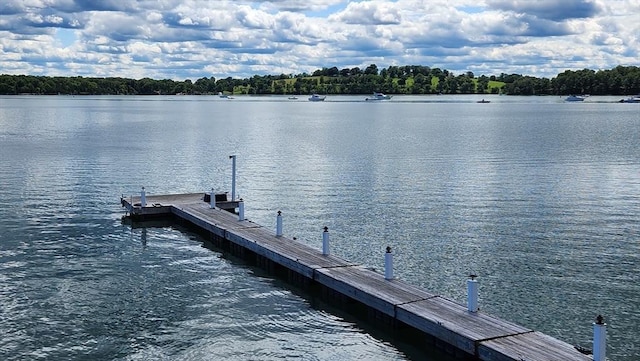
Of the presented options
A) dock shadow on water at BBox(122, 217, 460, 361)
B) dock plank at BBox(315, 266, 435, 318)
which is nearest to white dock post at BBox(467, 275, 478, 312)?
dock shadow on water at BBox(122, 217, 460, 361)

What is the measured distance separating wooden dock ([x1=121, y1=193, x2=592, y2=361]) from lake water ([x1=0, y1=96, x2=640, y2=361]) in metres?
0.82

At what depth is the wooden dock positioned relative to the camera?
1694 cm

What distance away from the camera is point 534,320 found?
20969 millimetres

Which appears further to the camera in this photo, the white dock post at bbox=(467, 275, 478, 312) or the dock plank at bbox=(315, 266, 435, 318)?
the dock plank at bbox=(315, 266, 435, 318)

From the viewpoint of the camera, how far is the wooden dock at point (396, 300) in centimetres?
1694

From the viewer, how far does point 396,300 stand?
67.7 feet

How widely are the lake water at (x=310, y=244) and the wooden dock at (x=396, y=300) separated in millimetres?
823

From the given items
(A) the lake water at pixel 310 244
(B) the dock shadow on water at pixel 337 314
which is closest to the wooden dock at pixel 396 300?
(B) the dock shadow on water at pixel 337 314

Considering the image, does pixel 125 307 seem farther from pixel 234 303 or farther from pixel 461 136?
pixel 461 136

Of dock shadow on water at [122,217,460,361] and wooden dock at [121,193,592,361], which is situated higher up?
wooden dock at [121,193,592,361]

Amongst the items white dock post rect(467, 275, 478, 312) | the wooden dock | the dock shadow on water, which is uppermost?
white dock post rect(467, 275, 478, 312)

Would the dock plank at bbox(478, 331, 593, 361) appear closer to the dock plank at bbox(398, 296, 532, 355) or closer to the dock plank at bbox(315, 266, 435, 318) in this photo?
the dock plank at bbox(398, 296, 532, 355)

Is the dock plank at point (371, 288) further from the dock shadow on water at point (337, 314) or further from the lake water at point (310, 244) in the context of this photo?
the lake water at point (310, 244)

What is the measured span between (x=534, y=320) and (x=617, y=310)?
2834mm
